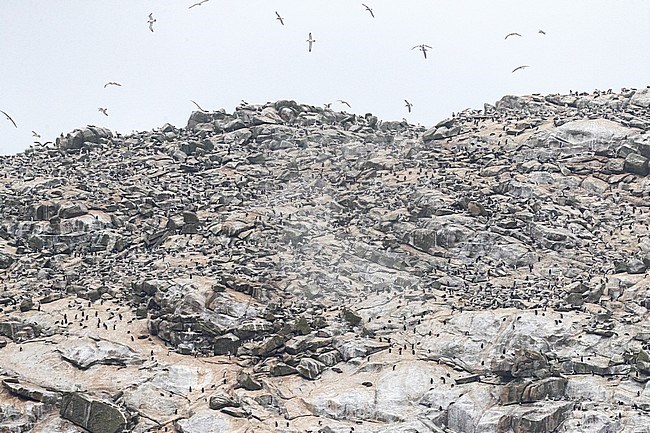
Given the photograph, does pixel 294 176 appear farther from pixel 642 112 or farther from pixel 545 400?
pixel 545 400

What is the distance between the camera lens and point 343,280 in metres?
67.8

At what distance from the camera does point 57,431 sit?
50.2 m

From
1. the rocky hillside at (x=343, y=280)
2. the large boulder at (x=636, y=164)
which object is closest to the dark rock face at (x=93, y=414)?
the rocky hillside at (x=343, y=280)

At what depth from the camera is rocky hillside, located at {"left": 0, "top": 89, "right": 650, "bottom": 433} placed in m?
51.1

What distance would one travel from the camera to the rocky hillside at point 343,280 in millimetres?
51094

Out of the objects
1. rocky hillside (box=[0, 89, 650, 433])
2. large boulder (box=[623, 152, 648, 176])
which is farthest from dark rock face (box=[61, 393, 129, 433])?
large boulder (box=[623, 152, 648, 176])

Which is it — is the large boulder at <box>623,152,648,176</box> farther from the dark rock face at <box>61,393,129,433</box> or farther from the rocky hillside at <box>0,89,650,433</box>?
the dark rock face at <box>61,393,129,433</box>

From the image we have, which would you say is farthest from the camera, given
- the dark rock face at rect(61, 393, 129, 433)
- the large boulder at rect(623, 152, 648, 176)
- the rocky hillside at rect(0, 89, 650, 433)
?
the large boulder at rect(623, 152, 648, 176)

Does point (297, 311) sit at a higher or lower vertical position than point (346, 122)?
lower

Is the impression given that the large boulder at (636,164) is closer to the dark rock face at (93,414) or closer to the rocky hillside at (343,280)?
the rocky hillside at (343,280)

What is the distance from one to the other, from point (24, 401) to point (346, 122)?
67383 mm

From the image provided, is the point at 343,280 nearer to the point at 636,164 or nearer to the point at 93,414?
the point at 93,414

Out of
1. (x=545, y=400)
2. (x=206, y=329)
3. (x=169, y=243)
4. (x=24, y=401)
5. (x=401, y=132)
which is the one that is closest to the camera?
(x=545, y=400)

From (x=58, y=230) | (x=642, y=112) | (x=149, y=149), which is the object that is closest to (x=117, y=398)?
(x=58, y=230)
